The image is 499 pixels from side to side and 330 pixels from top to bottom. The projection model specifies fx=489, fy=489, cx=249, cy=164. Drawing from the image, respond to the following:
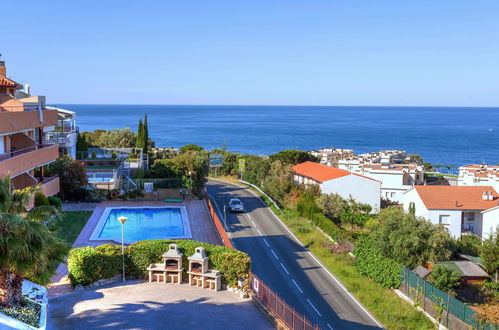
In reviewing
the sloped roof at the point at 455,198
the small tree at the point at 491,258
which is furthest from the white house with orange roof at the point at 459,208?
the small tree at the point at 491,258

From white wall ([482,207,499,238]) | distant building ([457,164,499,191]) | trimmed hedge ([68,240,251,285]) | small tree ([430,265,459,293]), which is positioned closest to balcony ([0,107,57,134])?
trimmed hedge ([68,240,251,285])

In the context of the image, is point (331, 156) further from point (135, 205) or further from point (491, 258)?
point (491, 258)

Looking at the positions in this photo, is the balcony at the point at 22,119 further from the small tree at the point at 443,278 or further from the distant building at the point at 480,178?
the distant building at the point at 480,178

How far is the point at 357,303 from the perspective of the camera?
21.9m

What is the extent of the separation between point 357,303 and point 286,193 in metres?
21.7

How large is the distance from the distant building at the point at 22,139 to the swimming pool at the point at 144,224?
4017 millimetres

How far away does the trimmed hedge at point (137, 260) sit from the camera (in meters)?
17.2

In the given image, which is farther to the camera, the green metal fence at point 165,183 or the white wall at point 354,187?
the white wall at point 354,187

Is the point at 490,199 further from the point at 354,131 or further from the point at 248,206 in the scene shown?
the point at 354,131

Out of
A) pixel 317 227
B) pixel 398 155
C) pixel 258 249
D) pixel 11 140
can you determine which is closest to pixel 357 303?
pixel 258 249

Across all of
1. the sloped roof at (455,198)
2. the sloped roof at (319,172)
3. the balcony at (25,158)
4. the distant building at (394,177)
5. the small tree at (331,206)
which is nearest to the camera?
the balcony at (25,158)

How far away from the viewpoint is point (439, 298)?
19703 millimetres

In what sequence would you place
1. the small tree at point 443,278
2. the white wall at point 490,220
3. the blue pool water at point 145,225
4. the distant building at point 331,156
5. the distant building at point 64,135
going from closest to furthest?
the small tree at point 443,278
the blue pool water at point 145,225
the white wall at point 490,220
the distant building at point 64,135
the distant building at point 331,156

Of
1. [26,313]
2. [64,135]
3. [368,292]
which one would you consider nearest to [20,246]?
[26,313]
